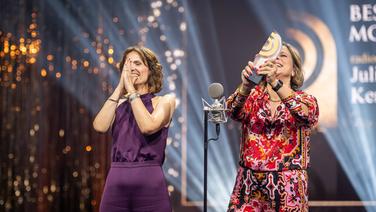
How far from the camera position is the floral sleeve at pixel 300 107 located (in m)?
2.73

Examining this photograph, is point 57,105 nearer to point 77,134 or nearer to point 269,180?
point 77,134

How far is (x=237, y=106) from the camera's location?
9.49ft

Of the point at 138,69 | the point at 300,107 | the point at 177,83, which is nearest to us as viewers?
the point at 300,107

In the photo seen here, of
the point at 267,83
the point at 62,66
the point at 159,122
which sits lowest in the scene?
the point at 159,122

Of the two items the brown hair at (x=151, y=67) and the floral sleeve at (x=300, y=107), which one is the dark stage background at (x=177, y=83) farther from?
the floral sleeve at (x=300, y=107)

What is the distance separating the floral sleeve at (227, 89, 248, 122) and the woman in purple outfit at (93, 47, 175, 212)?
0.29 meters

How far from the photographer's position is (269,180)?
2.77m

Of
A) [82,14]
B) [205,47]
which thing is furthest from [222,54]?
[82,14]

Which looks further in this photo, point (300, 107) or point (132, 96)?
point (132, 96)

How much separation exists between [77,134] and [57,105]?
290mm

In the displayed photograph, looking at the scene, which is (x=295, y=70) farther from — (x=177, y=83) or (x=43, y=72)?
(x=43, y=72)

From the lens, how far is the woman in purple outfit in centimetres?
274

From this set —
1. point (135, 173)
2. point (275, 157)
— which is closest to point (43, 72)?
point (135, 173)

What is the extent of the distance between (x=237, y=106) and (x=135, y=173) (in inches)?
23.1
